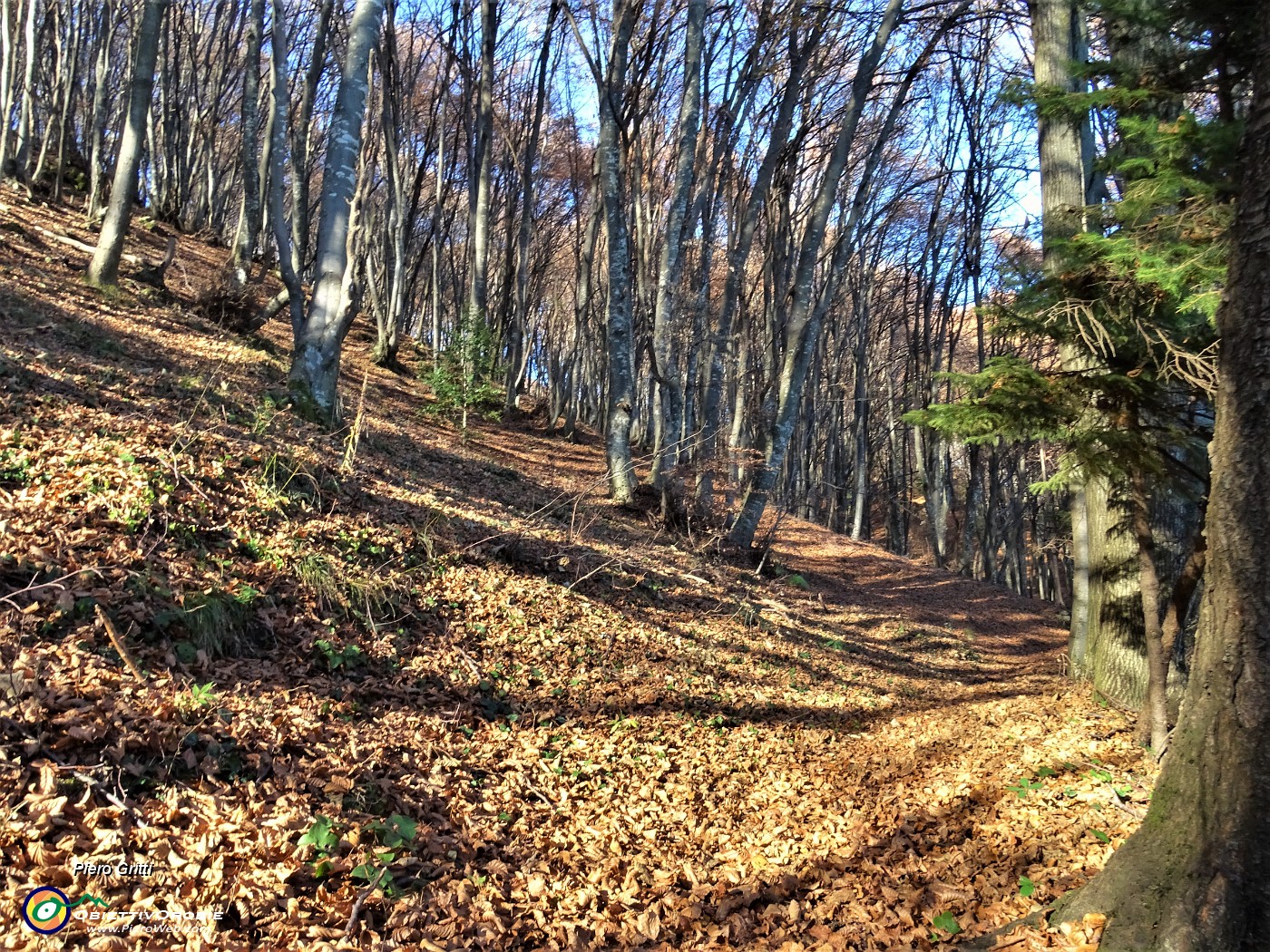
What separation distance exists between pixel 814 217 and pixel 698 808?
884 cm

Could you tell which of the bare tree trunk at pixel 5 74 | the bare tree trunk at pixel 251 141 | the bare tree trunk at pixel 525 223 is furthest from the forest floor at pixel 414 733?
the bare tree trunk at pixel 525 223

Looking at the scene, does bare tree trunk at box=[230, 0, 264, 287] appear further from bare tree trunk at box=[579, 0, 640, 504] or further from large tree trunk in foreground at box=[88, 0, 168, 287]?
bare tree trunk at box=[579, 0, 640, 504]

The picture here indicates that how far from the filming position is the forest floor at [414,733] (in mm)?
2924

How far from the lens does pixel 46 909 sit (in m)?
2.39

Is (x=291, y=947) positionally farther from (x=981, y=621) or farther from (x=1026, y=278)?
(x=981, y=621)

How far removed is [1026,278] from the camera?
15.8 feet

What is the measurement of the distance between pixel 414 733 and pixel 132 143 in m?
10.0

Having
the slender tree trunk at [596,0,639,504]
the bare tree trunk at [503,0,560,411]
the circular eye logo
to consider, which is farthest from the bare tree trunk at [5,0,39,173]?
the circular eye logo

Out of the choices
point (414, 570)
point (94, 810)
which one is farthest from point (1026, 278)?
point (94, 810)

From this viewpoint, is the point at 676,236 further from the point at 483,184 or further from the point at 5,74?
the point at 5,74

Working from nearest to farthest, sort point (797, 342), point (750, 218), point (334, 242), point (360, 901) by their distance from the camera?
point (360, 901)
point (334, 242)
point (797, 342)
point (750, 218)

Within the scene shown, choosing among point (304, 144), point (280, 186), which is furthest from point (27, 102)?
point (280, 186)

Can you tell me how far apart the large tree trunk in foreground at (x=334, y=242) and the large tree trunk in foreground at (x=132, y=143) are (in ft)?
13.5

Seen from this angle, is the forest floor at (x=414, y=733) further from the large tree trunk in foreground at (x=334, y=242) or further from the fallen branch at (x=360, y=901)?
the large tree trunk in foreground at (x=334, y=242)
